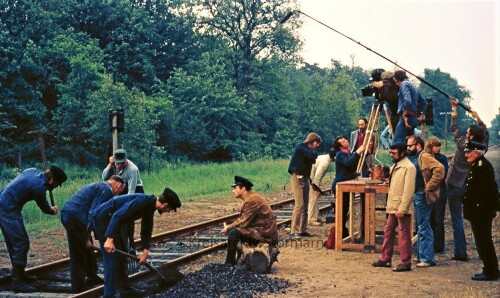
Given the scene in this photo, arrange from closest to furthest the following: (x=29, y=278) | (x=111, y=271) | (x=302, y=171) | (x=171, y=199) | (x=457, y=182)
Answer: (x=171, y=199), (x=111, y=271), (x=29, y=278), (x=457, y=182), (x=302, y=171)

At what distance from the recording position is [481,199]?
32.7ft

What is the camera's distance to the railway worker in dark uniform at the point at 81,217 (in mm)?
9859

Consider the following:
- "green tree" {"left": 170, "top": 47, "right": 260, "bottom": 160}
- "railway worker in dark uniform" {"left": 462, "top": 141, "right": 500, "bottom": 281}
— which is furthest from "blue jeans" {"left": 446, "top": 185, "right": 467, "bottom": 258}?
"green tree" {"left": 170, "top": 47, "right": 260, "bottom": 160}

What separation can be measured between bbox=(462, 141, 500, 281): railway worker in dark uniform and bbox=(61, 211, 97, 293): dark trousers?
17.6 ft

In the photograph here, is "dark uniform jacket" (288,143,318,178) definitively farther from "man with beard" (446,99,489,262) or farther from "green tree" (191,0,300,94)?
"green tree" (191,0,300,94)

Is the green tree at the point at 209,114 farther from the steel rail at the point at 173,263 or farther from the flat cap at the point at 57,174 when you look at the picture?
the flat cap at the point at 57,174

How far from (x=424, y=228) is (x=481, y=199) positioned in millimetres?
1584

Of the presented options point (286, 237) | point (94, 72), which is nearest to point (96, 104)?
point (94, 72)

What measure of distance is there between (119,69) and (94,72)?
309 inches

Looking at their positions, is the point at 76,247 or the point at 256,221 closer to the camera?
the point at 76,247

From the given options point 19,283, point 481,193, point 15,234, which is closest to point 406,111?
point 481,193

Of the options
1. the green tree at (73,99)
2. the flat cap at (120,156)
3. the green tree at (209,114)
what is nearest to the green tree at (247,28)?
the green tree at (209,114)

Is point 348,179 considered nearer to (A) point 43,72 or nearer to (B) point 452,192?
(B) point 452,192

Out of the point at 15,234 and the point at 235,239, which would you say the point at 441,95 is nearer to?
the point at 235,239
